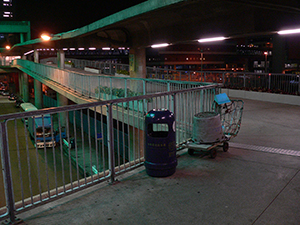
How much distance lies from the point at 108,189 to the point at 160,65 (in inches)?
3867

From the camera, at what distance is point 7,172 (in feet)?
12.9

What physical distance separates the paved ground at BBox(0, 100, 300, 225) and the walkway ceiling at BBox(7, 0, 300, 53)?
218 inches

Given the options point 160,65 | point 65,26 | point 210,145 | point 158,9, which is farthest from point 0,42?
point 210,145

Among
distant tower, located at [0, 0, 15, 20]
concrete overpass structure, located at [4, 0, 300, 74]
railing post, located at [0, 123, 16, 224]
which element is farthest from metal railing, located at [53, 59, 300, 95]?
distant tower, located at [0, 0, 15, 20]

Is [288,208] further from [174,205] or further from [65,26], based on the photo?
[65,26]

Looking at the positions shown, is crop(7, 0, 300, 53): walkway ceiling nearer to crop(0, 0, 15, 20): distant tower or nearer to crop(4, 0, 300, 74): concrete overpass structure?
crop(4, 0, 300, 74): concrete overpass structure

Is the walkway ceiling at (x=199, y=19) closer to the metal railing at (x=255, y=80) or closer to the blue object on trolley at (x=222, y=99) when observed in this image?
the blue object on trolley at (x=222, y=99)

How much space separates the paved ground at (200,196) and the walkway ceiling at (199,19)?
5526 millimetres

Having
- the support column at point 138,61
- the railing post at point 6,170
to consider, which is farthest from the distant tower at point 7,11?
the railing post at point 6,170

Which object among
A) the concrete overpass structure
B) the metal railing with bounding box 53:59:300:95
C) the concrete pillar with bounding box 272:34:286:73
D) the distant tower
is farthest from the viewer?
the distant tower

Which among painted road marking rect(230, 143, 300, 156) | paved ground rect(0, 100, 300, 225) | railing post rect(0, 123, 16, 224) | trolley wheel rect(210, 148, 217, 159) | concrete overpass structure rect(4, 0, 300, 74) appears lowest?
paved ground rect(0, 100, 300, 225)

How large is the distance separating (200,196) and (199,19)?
10905 mm

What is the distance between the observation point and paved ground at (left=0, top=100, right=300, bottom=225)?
4.04 m

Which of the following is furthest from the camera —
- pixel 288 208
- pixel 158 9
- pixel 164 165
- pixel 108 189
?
pixel 158 9
